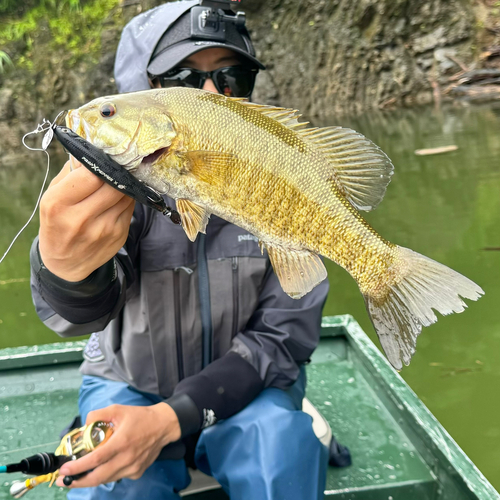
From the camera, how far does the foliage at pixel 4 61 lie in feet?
40.8

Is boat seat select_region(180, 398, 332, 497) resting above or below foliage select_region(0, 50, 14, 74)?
below

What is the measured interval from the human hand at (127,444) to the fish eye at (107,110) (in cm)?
85

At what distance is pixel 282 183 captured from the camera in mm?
1195

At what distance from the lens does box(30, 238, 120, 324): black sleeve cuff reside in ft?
4.55

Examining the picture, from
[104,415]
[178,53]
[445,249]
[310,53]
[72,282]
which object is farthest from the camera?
[310,53]

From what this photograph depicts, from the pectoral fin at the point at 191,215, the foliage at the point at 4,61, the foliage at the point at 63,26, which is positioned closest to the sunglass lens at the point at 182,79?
the pectoral fin at the point at 191,215

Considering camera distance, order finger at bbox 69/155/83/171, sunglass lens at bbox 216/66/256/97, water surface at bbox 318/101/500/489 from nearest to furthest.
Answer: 1. finger at bbox 69/155/83/171
2. sunglass lens at bbox 216/66/256/97
3. water surface at bbox 318/101/500/489

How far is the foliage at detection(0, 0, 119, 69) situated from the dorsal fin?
1268 cm

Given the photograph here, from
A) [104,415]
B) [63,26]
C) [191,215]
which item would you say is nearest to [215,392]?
[104,415]

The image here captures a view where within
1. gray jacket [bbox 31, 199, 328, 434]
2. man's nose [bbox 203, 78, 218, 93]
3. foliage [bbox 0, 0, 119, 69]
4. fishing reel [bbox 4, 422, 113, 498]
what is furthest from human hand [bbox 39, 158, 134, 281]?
foliage [bbox 0, 0, 119, 69]

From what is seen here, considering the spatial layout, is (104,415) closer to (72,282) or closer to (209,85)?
(72,282)

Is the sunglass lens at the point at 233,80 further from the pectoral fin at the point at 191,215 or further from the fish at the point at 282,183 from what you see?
the pectoral fin at the point at 191,215

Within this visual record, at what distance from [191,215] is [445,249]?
12.5ft

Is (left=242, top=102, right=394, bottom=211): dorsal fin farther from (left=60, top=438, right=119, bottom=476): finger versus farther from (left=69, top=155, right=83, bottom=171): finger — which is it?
(left=60, top=438, right=119, bottom=476): finger
